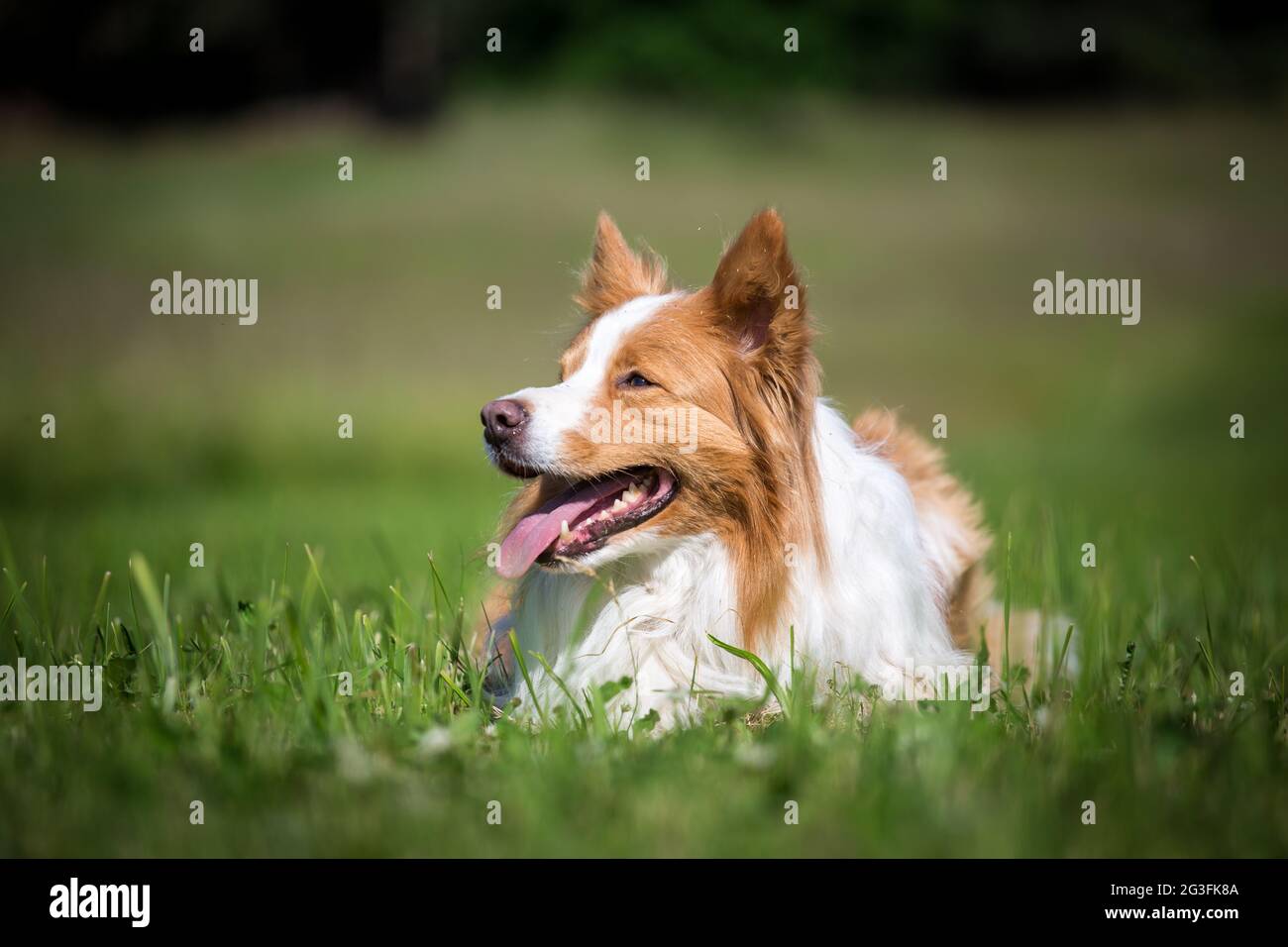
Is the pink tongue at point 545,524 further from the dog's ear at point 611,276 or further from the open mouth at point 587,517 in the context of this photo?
the dog's ear at point 611,276

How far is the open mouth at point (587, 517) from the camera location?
4.03 m

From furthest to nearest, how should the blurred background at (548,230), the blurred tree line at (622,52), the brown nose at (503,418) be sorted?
the blurred tree line at (622,52), the blurred background at (548,230), the brown nose at (503,418)

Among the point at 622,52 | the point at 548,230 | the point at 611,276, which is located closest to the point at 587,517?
the point at 611,276

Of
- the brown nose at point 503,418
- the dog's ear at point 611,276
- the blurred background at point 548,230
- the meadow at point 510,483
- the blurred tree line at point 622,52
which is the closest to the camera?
the meadow at point 510,483

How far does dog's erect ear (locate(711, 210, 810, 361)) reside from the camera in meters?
4.02

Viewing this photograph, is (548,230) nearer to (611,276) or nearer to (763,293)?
(611,276)

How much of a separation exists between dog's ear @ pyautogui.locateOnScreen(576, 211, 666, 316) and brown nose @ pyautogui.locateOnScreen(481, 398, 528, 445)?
0.79 m

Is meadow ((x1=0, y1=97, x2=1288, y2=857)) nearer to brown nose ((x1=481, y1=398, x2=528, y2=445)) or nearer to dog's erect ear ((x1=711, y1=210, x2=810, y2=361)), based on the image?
dog's erect ear ((x1=711, y1=210, x2=810, y2=361))

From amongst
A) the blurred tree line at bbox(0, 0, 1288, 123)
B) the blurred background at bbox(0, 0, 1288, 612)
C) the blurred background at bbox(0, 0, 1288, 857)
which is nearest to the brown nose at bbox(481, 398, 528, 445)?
the blurred background at bbox(0, 0, 1288, 857)

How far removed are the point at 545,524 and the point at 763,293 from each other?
1033 millimetres

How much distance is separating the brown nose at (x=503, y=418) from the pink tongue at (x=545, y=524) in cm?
32

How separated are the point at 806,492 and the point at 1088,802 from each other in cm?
141

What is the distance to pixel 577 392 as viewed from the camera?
411 cm

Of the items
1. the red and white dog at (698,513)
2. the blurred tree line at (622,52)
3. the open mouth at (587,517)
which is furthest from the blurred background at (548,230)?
the open mouth at (587,517)
